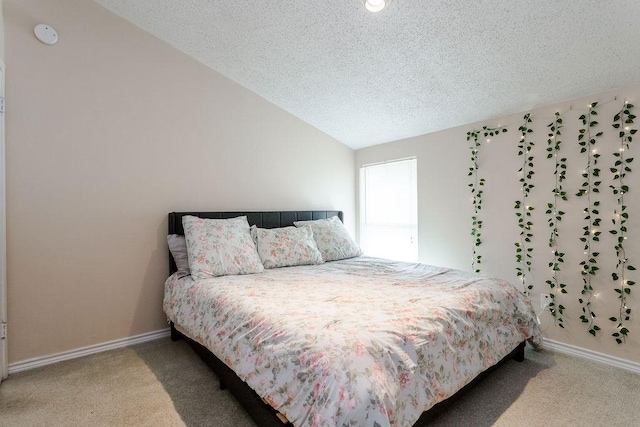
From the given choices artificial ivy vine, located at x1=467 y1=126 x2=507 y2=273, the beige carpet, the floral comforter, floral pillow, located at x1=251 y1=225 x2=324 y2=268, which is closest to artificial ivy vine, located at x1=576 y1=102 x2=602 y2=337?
the beige carpet

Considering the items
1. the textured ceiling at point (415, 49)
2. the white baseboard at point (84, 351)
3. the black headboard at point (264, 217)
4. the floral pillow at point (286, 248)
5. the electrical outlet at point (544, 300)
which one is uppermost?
the textured ceiling at point (415, 49)

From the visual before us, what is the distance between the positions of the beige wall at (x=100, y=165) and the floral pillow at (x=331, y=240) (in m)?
0.79

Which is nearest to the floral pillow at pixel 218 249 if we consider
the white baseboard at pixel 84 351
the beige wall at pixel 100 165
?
the beige wall at pixel 100 165

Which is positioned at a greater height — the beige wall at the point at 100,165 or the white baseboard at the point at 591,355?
the beige wall at the point at 100,165

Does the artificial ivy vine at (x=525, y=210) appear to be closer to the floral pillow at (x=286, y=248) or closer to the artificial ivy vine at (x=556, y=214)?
the artificial ivy vine at (x=556, y=214)

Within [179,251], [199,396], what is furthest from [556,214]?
[179,251]

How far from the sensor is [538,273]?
267 cm

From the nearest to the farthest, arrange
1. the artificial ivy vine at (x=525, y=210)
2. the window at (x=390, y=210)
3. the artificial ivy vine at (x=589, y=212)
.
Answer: the artificial ivy vine at (x=589, y=212) → the artificial ivy vine at (x=525, y=210) → the window at (x=390, y=210)

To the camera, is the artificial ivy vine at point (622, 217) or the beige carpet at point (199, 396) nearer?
the beige carpet at point (199, 396)

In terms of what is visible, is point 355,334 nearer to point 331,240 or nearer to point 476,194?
point 331,240

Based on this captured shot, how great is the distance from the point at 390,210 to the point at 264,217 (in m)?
1.62

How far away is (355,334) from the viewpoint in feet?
4.26

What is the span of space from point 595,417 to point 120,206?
11.3 feet

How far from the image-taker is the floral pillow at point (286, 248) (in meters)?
2.86
